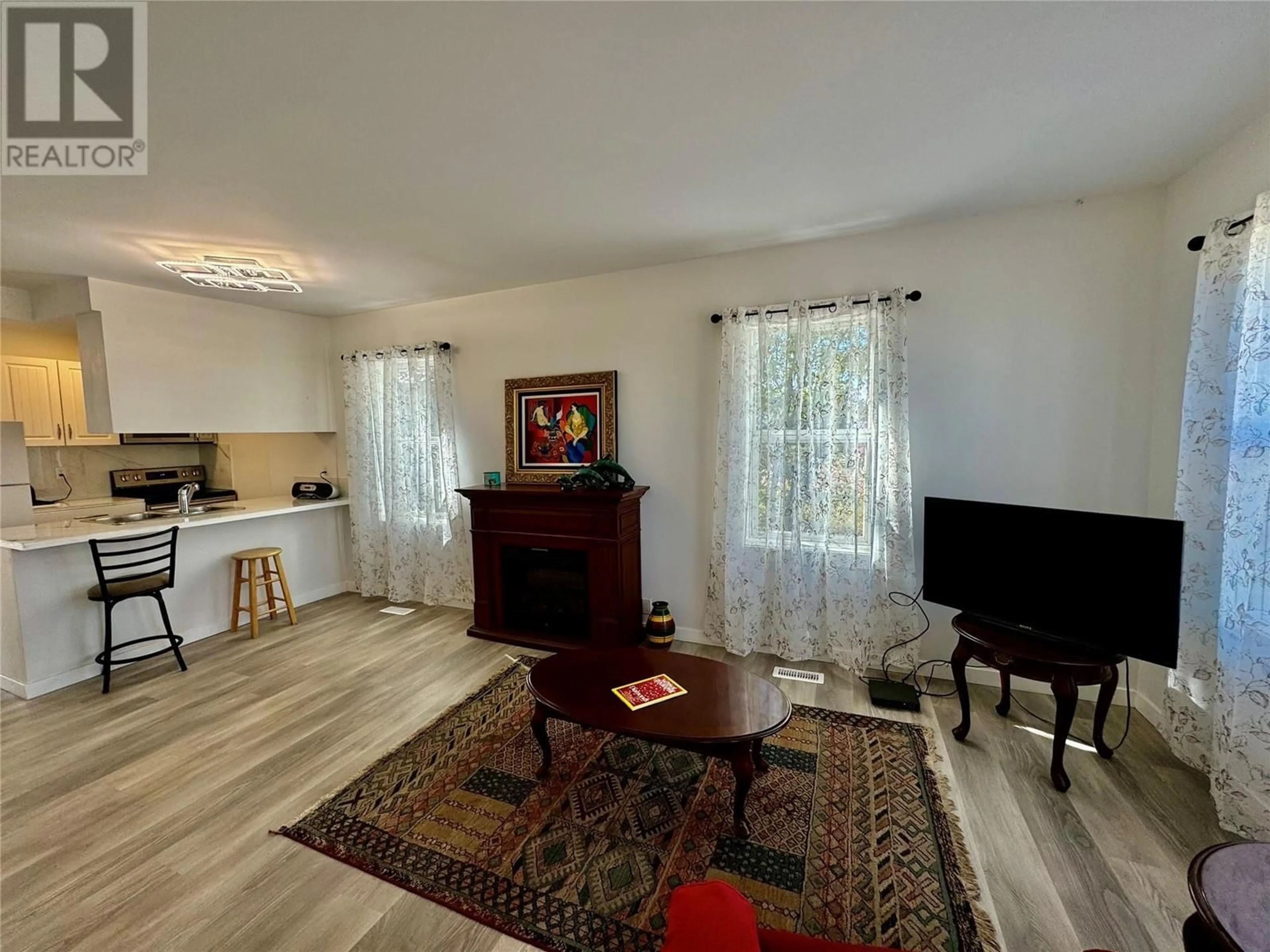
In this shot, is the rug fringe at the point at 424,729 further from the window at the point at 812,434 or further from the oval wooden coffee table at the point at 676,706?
the window at the point at 812,434

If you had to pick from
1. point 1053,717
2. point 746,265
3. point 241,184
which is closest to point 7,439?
point 241,184

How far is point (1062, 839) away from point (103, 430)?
18.6 feet

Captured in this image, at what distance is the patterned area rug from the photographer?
1458mm

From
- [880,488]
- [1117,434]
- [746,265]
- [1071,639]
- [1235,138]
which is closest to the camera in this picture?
[1235,138]

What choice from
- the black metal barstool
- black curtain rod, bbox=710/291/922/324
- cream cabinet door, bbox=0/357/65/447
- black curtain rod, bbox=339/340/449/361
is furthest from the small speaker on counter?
black curtain rod, bbox=710/291/922/324

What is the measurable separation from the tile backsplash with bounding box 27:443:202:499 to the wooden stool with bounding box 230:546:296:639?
2.27 m

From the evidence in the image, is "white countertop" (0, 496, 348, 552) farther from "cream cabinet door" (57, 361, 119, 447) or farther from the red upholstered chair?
the red upholstered chair

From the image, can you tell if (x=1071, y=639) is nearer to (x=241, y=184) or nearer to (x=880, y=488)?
(x=880, y=488)

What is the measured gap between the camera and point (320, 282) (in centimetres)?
346

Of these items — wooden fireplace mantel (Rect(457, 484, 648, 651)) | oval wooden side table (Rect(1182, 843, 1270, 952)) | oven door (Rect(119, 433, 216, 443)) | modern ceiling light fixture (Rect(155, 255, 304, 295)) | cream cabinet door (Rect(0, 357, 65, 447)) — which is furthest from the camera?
oven door (Rect(119, 433, 216, 443))

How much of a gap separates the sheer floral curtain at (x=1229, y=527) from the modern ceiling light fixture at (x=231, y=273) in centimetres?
447

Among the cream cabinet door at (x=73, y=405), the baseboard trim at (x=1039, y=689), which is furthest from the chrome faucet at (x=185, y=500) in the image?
the baseboard trim at (x=1039, y=689)

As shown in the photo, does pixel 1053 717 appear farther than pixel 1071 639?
Yes

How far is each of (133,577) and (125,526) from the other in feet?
1.38
